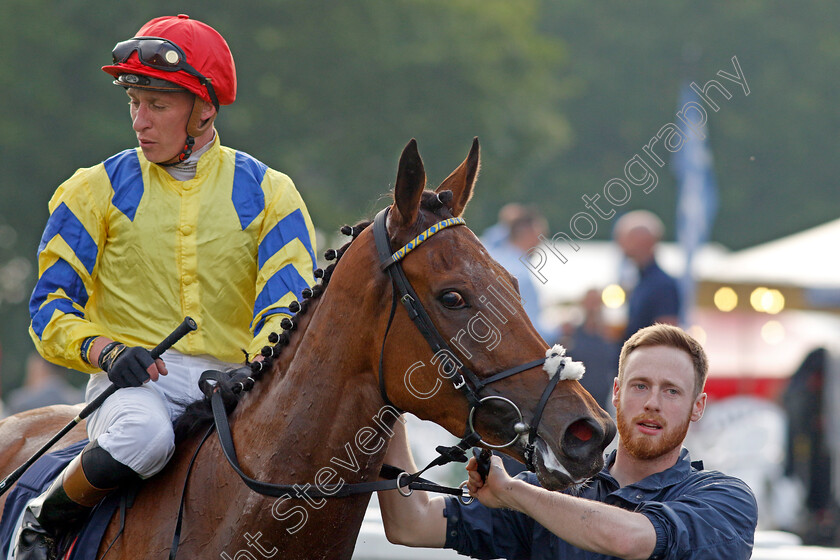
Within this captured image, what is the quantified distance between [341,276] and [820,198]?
3100cm

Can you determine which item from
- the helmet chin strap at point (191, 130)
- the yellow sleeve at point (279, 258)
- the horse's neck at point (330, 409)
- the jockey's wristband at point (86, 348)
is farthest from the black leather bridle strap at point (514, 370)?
the helmet chin strap at point (191, 130)

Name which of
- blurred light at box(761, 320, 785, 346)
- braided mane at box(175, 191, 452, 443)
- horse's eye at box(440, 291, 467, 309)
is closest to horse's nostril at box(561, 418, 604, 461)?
horse's eye at box(440, 291, 467, 309)

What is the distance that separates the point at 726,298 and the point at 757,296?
420mm

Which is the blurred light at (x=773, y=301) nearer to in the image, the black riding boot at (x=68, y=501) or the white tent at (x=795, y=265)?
the white tent at (x=795, y=265)

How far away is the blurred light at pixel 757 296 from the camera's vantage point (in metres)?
13.5

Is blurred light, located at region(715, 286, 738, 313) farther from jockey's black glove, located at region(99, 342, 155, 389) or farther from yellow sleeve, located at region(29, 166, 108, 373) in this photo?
jockey's black glove, located at region(99, 342, 155, 389)

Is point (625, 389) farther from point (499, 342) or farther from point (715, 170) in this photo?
point (715, 170)

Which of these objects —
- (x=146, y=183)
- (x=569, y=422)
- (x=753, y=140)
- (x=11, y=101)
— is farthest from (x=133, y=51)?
(x=753, y=140)

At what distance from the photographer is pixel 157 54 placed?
10.8 ft

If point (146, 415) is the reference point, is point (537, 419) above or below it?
above

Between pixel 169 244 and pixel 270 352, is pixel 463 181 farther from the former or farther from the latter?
pixel 169 244

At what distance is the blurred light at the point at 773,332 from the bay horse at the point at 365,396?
41.8 feet

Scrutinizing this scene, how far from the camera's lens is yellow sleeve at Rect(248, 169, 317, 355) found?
337 cm

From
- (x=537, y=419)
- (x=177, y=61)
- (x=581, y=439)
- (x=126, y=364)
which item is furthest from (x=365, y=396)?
(x=177, y=61)
